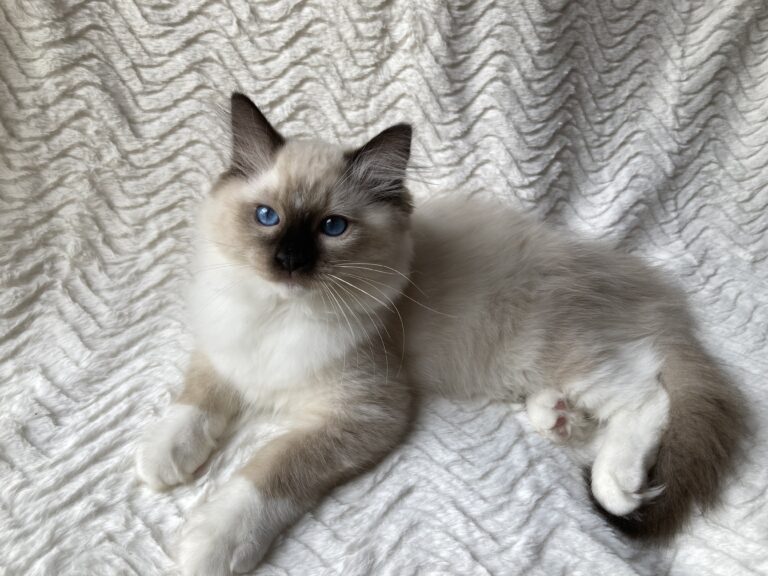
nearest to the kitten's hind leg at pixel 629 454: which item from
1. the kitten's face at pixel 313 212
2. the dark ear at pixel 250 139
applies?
the kitten's face at pixel 313 212

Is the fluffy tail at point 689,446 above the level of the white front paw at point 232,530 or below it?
below

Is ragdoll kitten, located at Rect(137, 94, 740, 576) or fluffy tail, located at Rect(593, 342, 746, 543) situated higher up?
ragdoll kitten, located at Rect(137, 94, 740, 576)

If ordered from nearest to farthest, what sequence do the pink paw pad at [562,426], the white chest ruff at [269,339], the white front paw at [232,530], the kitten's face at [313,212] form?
the white front paw at [232,530]
the kitten's face at [313,212]
the white chest ruff at [269,339]
the pink paw pad at [562,426]

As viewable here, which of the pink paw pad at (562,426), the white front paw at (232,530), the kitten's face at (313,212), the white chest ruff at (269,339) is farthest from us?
the pink paw pad at (562,426)

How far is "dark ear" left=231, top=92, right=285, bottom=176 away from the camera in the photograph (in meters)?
1.19

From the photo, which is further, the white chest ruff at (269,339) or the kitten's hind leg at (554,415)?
the kitten's hind leg at (554,415)

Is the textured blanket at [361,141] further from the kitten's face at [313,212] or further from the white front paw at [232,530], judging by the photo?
the kitten's face at [313,212]

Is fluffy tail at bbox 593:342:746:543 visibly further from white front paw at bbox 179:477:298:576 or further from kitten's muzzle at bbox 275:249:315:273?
kitten's muzzle at bbox 275:249:315:273

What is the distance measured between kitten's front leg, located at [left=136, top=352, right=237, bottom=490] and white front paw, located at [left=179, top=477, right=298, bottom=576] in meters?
0.11

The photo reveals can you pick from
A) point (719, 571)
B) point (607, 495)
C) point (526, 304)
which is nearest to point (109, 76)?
point (526, 304)

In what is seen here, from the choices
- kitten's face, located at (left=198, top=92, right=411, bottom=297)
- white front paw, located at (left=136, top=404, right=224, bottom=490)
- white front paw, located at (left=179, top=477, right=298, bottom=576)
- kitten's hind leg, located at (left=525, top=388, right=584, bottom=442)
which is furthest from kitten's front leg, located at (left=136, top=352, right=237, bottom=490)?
kitten's hind leg, located at (left=525, top=388, right=584, bottom=442)

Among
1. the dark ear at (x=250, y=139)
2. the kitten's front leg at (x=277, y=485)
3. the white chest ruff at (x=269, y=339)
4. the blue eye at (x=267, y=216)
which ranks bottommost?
the kitten's front leg at (x=277, y=485)

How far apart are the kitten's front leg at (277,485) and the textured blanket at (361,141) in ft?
0.18

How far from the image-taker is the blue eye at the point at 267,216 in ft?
3.79
